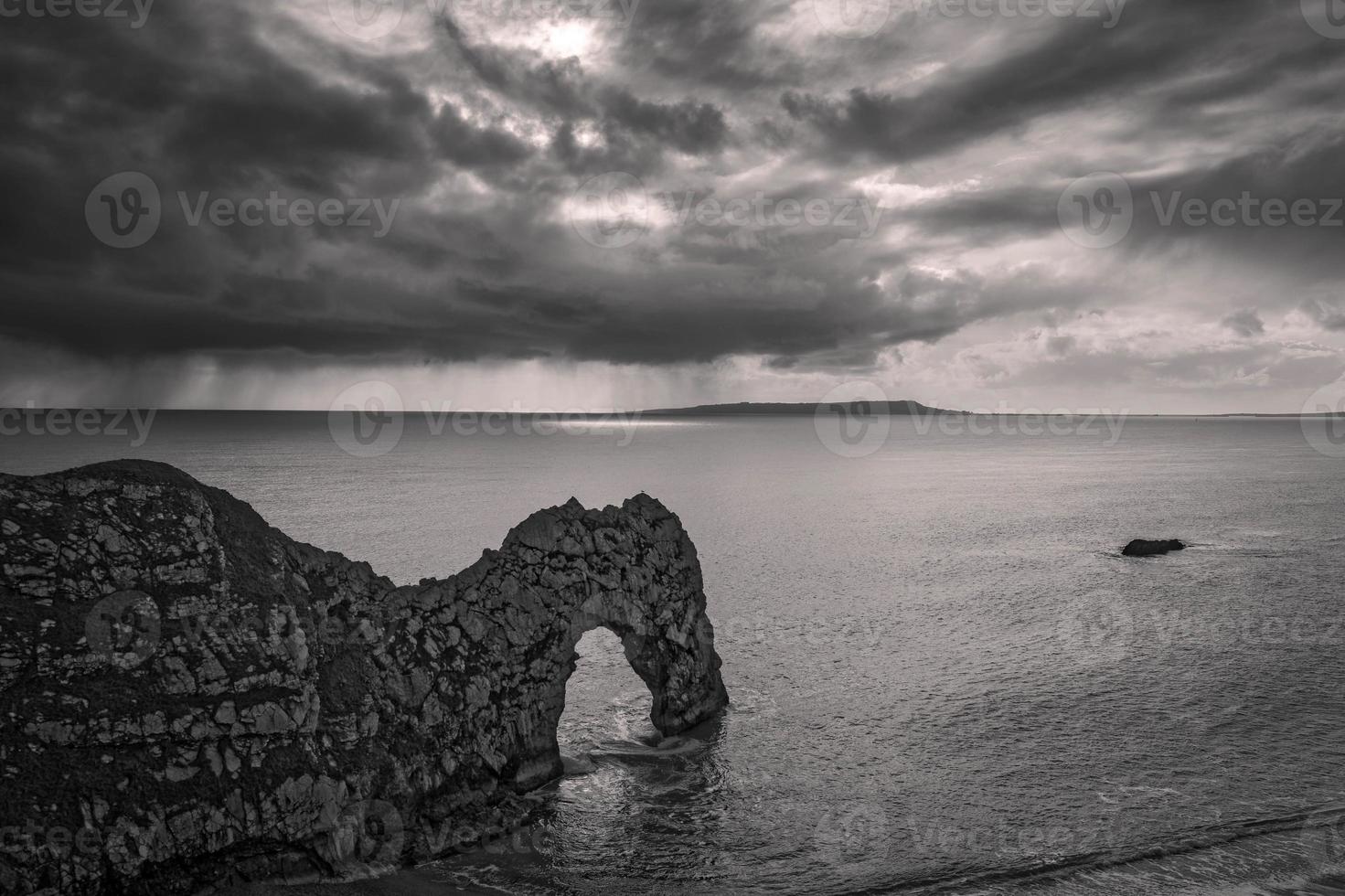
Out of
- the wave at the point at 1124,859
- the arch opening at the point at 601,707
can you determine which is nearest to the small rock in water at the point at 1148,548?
the wave at the point at 1124,859

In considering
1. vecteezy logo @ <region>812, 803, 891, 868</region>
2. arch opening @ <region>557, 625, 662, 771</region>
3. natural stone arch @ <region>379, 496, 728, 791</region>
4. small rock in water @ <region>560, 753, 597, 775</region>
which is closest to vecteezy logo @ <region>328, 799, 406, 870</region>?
natural stone arch @ <region>379, 496, 728, 791</region>

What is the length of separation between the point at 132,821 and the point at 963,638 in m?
28.6

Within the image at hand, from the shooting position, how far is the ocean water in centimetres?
1678

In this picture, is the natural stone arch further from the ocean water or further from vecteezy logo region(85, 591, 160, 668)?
vecteezy logo region(85, 591, 160, 668)

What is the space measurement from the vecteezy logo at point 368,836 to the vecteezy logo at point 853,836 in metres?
8.42

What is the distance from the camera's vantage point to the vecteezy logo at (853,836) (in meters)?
17.2

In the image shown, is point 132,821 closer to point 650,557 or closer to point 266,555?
point 266,555

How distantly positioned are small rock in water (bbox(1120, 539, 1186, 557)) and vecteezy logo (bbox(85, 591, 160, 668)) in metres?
53.2

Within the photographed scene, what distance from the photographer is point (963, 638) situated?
111ft

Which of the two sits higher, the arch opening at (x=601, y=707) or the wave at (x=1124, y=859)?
the arch opening at (x=601, y=707)
